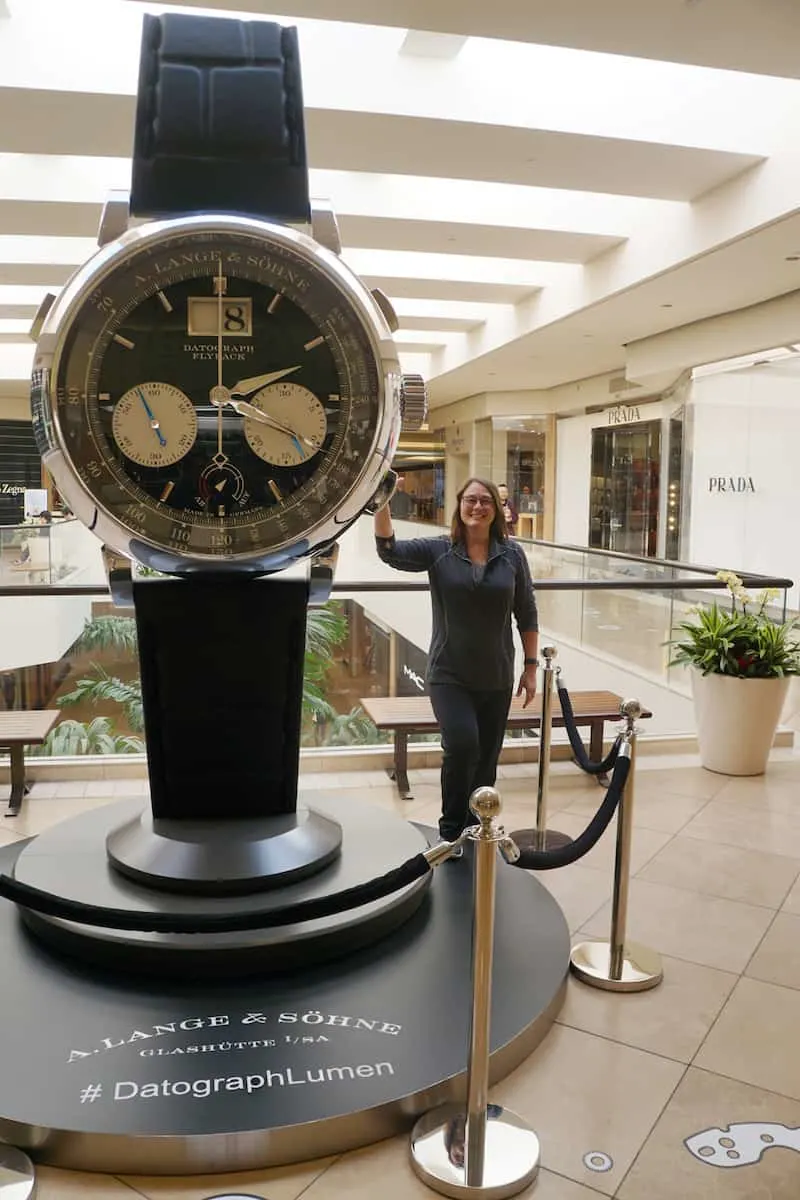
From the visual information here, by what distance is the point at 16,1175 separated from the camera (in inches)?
81.9

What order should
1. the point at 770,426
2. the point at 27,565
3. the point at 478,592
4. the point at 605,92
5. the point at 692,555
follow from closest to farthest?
the point at 478,592 < the point at 605,92 < the point at 27,565 < the point at 770,426 < the point at 692,555

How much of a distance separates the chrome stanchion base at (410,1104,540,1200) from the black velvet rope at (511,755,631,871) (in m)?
0.58

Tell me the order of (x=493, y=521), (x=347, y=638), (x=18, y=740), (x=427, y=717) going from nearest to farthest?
(x=493, y=521) → (x=18, y=740) → (x=427, y=717) → (x=347, y=638)

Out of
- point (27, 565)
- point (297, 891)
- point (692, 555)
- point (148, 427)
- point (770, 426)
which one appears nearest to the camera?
point (148, 427)

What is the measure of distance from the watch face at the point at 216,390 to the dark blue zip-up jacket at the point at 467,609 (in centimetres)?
99

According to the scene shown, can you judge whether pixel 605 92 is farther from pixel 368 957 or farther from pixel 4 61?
pixel 368 957

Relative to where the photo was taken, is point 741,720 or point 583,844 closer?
point 583,844

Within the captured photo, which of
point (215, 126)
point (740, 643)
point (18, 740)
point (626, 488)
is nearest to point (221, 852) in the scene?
point (215, 126)

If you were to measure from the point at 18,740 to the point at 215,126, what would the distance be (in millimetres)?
2983

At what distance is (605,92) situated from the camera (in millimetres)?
6270

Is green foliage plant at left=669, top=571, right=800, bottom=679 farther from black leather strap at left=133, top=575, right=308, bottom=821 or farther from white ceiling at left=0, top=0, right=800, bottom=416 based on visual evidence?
black leather strap at left=133, top=575, right=308, bottom=821

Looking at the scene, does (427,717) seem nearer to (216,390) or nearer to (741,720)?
(741,720)

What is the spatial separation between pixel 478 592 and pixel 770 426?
882cm

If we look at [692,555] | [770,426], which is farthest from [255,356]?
[692,555]
